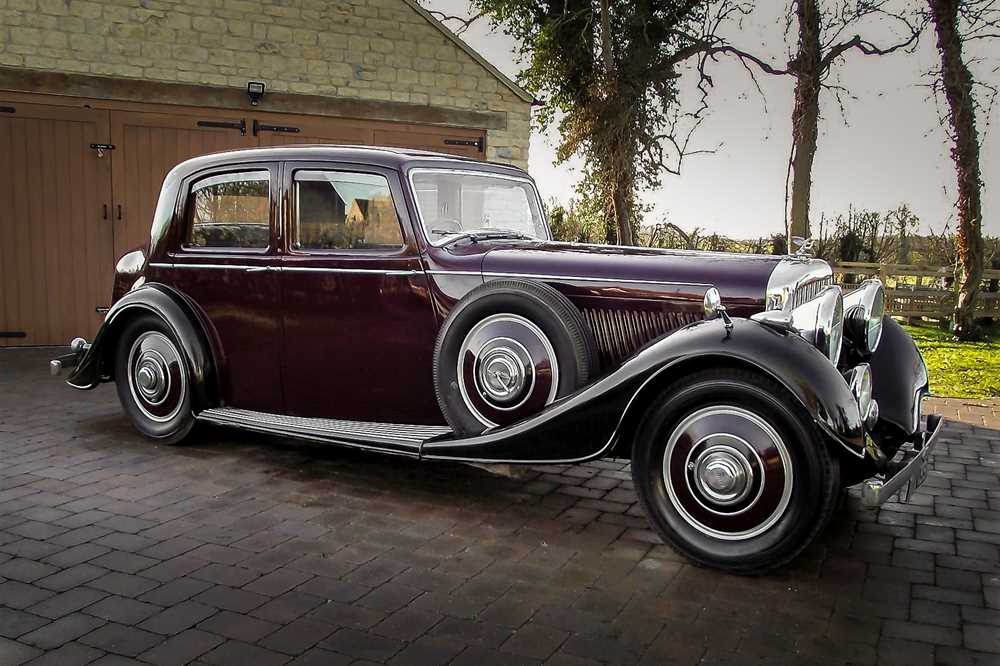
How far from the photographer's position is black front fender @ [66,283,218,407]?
190 inches

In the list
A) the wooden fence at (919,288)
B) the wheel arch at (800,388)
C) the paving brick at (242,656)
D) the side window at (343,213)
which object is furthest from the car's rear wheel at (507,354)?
the wooden fence at (919,288)

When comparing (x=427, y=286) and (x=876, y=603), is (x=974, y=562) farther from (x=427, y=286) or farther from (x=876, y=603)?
(x=427, y=286)

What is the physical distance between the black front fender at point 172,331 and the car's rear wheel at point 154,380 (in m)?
0.07

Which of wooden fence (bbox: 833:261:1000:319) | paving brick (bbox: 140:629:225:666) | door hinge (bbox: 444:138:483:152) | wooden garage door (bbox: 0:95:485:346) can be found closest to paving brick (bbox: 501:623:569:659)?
paving brick (bbox: 140:629:225:666)

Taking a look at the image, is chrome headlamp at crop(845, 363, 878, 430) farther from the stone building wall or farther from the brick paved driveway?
the stone building wall

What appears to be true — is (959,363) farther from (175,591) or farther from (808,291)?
(175,591)

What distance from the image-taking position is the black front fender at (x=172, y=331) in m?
4.83

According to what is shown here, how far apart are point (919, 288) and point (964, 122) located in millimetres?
2875

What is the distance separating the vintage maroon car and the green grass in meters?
3.90

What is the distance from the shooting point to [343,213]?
4.47 metres

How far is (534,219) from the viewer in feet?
16.6

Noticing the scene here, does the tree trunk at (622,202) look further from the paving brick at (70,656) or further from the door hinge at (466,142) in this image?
the paving brick at (70,656)

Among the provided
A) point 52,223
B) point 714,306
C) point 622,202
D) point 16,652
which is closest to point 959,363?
point 622,202

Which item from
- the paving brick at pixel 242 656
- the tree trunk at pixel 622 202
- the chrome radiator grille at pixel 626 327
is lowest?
the paving brick at pixel 242 656
